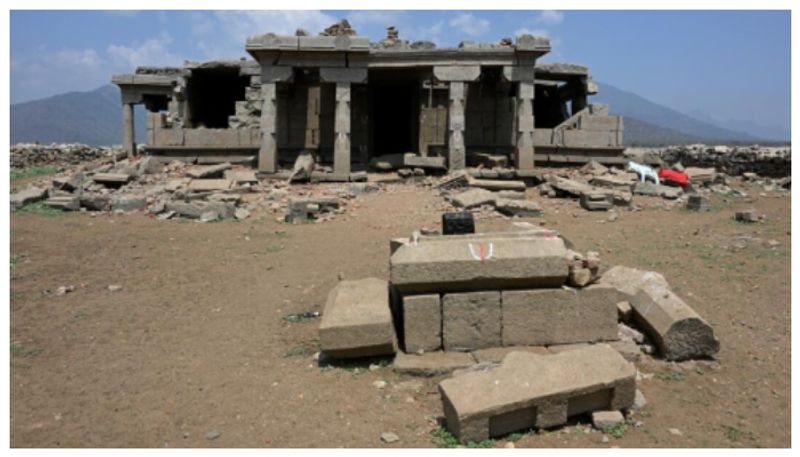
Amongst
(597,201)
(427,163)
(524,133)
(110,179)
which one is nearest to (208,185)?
(110,179)

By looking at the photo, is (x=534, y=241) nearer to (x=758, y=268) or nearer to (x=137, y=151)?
(x=758, y=268)

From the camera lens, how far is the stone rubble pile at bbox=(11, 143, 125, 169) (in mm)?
28156

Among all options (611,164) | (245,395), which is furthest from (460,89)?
(245,395)

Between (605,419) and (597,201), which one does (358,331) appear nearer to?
(605,419)

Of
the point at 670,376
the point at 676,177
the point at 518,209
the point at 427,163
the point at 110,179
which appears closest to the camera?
the point at 670,376

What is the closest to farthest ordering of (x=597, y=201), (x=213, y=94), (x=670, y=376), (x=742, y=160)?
(x=670, y=376)
(x=597, y=201)
(x=742, y=160)
(x=213, y=94)

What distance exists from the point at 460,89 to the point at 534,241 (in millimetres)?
13078

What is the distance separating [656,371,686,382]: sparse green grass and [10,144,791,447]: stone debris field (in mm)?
16

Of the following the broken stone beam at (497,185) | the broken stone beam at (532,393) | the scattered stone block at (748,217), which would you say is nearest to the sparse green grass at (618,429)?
the broken stone beam at (532,393)

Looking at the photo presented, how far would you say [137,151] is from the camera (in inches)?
1044

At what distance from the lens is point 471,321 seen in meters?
5.75

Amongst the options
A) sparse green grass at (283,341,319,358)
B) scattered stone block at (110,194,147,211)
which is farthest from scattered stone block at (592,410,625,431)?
scattered stone block at (110,194,147,211)

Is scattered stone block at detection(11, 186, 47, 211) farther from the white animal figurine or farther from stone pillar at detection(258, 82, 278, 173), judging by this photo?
the white animal figurine

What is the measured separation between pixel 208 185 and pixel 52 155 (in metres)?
18.0
